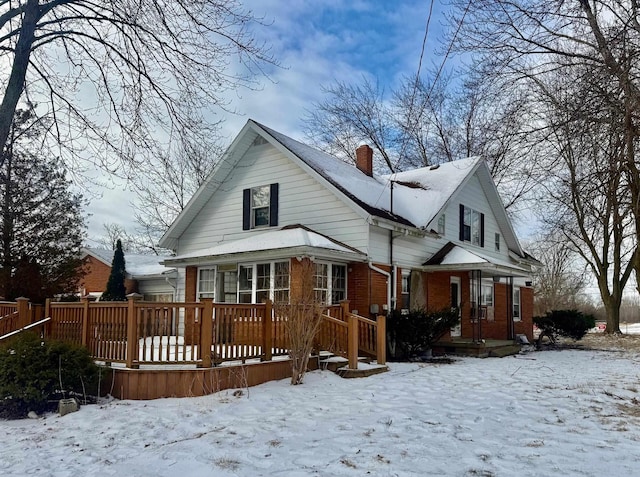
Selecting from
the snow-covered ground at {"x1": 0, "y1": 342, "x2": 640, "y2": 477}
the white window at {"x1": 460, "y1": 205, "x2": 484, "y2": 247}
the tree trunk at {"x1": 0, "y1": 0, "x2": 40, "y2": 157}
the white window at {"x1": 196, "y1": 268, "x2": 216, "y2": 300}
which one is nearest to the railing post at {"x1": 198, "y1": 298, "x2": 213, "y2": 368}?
the snow-covered ground at {"x1": 0, "y1": 342, "x2": 640, "y2": 477}

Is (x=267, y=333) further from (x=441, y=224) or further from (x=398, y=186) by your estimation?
(x=398, y=186)

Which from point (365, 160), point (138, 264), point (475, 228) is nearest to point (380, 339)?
point (365, 160)

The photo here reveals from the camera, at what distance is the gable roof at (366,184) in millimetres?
14703

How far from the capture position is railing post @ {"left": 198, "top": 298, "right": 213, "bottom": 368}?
27.6 ft

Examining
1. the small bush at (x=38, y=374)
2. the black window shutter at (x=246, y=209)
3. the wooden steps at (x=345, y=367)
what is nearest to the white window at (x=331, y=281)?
the wooden steps at (x=345, y=367)

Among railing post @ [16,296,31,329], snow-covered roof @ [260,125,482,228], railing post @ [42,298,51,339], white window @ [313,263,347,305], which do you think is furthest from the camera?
snow-covered roof @ [260,125,482,228]

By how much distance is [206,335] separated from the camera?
8.45 m

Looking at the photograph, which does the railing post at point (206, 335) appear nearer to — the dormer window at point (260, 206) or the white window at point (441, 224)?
the dormer window at point (260, 206)

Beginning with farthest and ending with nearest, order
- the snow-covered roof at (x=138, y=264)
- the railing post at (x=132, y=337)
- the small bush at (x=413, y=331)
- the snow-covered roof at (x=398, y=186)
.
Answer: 1. the snow-covered roof at (x=138, y=264)
2. the snow-covered roof at (x=398, y=186)
3. the small bush at (x=413, y=331)
4. the railing post at (x=132, y=337)

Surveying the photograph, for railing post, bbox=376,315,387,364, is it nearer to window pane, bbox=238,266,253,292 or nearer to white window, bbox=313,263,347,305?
white window, bbox=313,263,347,305

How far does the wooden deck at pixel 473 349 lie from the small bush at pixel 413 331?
1606 millimetres

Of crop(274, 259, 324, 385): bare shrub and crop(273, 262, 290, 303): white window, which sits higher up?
crop(273, 262, 290, 303): white window

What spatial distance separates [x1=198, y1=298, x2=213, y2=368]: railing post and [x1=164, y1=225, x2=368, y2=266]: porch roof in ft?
13.5

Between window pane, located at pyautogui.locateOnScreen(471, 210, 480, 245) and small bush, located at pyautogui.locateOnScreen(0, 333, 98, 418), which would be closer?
small bush, located at pyautogui.locateOnScreen(0, 333, 98, 418)
